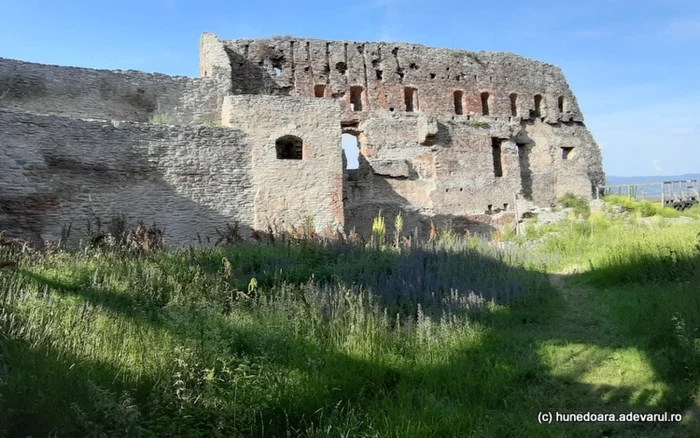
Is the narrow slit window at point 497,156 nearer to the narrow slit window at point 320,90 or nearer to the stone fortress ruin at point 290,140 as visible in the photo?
the stone fortress ruin at point 290,140

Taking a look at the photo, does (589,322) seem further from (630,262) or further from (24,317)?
(24,317)

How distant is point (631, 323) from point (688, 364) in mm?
1338

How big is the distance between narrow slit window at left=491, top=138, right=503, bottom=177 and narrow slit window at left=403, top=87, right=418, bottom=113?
3.41 meters

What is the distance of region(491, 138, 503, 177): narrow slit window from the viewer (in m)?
21.9

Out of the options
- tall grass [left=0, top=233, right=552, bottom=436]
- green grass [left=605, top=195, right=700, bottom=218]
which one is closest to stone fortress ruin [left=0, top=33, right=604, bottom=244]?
green grass [left=605, top=195, right=700, bottom=218]

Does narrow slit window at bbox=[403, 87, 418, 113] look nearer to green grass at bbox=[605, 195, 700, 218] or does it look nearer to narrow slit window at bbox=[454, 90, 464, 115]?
narrow slit window at bbox=[454, 90, 464, 115]

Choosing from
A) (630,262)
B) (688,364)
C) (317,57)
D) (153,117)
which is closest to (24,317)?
(688,364)

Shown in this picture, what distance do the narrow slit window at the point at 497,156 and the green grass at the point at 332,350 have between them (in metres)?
13.8

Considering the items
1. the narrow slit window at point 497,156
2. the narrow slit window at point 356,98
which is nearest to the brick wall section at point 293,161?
the narrow slit window at point 356,98

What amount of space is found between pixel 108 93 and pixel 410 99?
11.4 metres

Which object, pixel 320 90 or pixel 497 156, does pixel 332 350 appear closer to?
pixel 320 90

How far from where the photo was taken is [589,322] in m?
6.50

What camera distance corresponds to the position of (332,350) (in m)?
4.91

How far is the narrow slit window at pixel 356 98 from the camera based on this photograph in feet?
68.6
